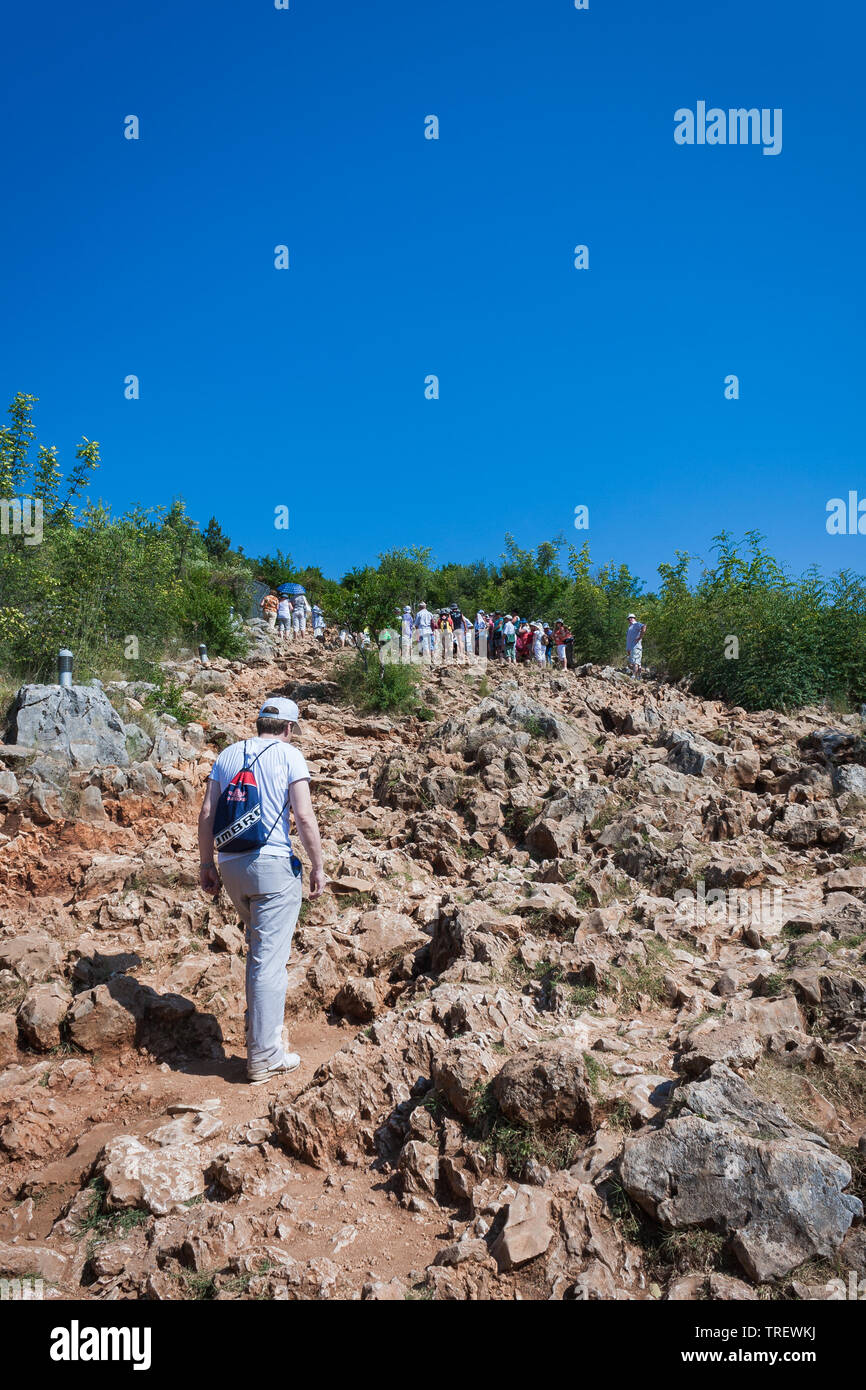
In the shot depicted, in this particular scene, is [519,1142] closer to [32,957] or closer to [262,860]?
[262,860]

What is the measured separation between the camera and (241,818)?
4.00 m

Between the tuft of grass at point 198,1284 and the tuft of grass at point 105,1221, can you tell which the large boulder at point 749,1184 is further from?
the tuft of grass at point 105,1221

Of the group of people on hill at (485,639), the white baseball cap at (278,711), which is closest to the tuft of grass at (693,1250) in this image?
the white baseball cap at (278,711)

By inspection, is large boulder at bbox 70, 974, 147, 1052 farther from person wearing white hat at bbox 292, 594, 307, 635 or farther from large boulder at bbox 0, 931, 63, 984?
person wearing white hat at bbox 292, 594, 307, 635

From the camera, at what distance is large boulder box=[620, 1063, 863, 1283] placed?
8.20ft

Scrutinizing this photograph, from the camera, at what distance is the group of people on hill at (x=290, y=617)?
2155 centimetres

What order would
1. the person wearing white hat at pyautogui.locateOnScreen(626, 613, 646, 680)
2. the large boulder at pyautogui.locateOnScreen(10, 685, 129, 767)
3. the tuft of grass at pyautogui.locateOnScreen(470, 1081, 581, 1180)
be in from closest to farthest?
1. the tuft of grass at pyautogui.locateOnScreen(470, 1081, 581, 1180)
2. the large boulder at pyautogui.locateOnScreen(10, 685, 129, 767)
3. the person wearing white hat at pyautogui.locateOnScreen(626, 613, 646, 680)

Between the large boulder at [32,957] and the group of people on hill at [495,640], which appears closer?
the large boulder at [32,957]

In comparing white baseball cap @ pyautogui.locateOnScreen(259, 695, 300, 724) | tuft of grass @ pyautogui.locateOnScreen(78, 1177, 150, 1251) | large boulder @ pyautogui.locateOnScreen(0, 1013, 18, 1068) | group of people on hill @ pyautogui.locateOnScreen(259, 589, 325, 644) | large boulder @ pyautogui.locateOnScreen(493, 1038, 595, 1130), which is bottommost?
tuft of grass @ pyautogui.locateOnScreen(78, 1177, 150, 1251)

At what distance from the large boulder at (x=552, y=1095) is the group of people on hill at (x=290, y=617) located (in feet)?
59.1

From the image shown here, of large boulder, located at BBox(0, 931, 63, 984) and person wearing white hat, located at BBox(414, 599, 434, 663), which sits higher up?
person wearing white hat, located at BBox(414, 599, 434, 663)

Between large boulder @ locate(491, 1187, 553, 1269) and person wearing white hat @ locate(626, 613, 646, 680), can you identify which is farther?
person wearing white hat @ locate(626, 613, 646, 680)

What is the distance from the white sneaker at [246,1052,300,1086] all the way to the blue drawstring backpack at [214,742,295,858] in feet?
3.72

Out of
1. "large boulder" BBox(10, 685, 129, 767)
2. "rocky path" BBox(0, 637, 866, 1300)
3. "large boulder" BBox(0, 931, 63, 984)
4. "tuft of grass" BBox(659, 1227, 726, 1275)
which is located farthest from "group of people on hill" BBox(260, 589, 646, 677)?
"tuft of grass" BBox(659, 1227, 726, 1275)
